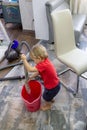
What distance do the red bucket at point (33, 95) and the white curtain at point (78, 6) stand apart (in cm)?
189

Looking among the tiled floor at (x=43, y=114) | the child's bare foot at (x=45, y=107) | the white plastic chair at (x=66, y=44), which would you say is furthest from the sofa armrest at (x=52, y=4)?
the child's bare foot at (x=45, y=107)

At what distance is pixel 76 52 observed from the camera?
1.94 metres

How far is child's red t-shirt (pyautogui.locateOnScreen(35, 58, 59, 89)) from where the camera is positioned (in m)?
1.58

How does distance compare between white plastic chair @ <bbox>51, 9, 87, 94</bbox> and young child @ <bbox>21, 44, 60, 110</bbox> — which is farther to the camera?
white plastic chair @ <bbox>51, 9, 87, 94</bbox>

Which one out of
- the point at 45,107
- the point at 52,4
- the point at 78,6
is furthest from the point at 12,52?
the point at 78,6

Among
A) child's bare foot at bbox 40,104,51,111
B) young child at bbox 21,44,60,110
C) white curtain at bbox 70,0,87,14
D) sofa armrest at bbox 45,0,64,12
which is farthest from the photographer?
white curtain at bbox 70,0,87,14

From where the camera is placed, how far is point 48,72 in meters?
1.61

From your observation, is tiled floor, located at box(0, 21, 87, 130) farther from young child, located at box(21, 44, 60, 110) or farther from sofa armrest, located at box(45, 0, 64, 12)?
sofa armrest, located at box(45, 0, 64, 12)

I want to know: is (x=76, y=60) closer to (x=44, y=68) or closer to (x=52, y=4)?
(x=44, y=68)

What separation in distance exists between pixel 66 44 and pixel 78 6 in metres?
1.58

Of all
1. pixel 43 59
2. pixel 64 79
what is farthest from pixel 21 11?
pixel 43 59

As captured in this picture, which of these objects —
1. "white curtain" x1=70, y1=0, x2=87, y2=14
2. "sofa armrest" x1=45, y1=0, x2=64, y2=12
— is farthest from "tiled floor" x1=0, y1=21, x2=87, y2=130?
"white curtain" x1=70, y1=0, x2=87, y2=14

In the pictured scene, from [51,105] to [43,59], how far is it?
1.80ft

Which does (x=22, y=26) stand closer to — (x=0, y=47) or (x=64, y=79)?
(x=0, y=47)
